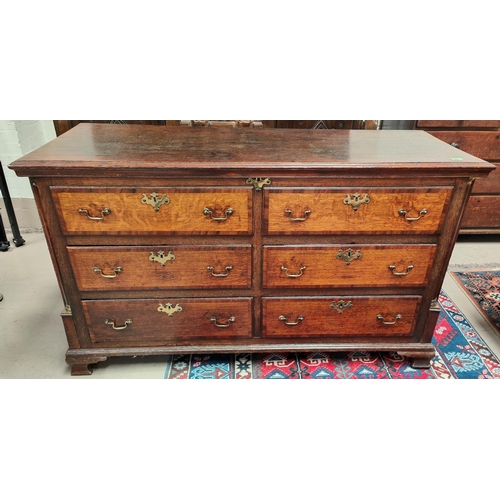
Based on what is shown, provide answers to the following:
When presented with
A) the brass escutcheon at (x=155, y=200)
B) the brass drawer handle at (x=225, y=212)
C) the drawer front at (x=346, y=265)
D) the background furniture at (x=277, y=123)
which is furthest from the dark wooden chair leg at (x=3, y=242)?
the drawer front at (x=346, y=265)

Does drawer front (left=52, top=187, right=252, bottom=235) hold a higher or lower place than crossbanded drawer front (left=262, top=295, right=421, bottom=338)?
higher

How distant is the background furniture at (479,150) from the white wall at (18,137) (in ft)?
9.03

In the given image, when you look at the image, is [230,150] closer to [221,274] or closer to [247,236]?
[247,236]

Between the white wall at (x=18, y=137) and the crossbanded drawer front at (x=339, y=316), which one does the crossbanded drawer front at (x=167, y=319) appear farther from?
the white wall at (x=18, y=137)

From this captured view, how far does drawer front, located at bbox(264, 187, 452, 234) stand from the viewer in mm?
1479

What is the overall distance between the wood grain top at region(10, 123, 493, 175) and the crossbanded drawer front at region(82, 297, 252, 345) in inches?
22.7

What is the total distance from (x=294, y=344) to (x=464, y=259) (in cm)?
159

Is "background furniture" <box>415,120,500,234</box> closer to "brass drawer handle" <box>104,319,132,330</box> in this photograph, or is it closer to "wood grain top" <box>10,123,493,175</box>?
"wood grain top" <box>10,123,493,175</box>

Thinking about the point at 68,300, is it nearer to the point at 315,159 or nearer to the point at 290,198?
the point at 290,198

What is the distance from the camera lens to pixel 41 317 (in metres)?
2.10

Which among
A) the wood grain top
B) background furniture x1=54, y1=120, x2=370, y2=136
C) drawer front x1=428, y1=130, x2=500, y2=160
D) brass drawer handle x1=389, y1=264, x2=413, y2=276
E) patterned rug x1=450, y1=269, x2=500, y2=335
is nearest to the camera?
the wood grain top

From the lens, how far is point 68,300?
5.36ft

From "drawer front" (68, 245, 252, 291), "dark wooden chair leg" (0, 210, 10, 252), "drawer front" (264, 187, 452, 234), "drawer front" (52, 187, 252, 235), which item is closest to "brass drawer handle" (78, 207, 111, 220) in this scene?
"drawer front" (52, 187, 252, 235)

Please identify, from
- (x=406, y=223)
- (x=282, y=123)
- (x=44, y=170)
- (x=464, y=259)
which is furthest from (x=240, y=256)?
(x=464, y=259)
